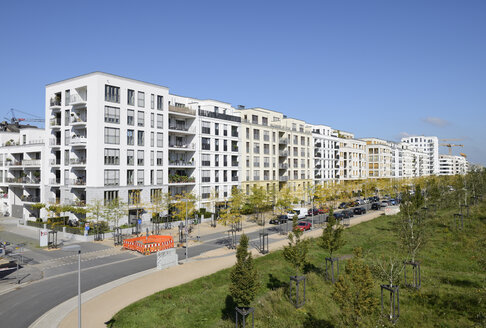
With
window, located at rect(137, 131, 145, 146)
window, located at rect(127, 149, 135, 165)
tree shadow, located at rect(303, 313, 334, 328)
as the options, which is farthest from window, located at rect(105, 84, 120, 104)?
tree shadow, located at rect(303, 313, 334, 328)

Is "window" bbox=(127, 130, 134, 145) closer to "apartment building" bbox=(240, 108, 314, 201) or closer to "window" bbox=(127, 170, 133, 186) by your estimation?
"window" bbox=(127, 170, 133, 186)

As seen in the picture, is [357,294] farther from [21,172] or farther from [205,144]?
[21,172]

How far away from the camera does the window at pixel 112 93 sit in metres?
46.8

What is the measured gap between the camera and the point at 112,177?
46.8 m

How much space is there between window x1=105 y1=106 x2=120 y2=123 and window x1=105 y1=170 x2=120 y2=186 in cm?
728

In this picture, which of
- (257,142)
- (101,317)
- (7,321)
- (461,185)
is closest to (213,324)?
(101,317)

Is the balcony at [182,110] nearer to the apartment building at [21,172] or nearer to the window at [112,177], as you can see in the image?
the window at [112,177]

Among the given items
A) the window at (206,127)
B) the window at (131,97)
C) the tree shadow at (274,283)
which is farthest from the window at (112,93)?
the tree shadow at (274,283)

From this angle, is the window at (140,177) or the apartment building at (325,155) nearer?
the window at (140,177)

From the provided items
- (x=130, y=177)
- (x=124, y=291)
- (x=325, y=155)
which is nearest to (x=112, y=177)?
(x=130, y=177)

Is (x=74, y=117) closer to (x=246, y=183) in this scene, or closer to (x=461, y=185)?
(x=246, y=183)

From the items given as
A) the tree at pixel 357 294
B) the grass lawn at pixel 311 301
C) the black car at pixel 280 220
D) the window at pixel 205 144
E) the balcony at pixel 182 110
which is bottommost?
the grass lawn at pixel 311 301

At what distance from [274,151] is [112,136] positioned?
3683 cm

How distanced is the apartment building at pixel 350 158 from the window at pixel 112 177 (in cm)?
6853
